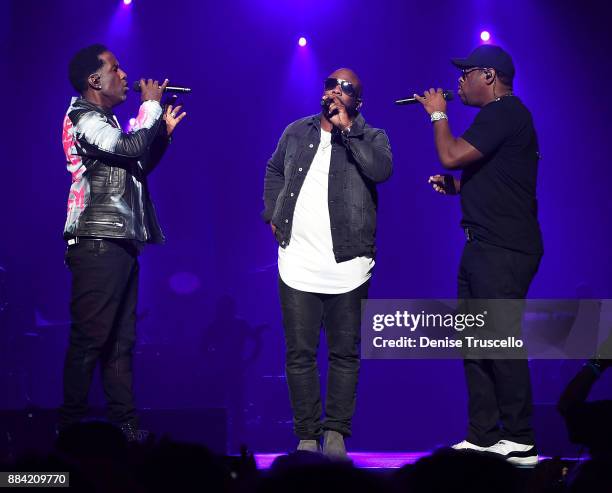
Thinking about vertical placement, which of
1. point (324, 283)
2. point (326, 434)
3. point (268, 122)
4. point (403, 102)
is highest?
point (268, 122)

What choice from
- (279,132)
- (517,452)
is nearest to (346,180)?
(517,452)

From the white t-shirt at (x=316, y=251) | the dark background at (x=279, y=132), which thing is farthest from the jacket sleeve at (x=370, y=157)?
the dark background at (x=279, y=132)

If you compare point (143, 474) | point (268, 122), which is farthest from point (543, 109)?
point (143, 474)

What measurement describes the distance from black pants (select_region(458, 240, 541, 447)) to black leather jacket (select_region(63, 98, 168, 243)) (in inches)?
64.4

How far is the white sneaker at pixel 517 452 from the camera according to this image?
11.5 feet

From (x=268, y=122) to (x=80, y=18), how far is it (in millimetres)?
1815

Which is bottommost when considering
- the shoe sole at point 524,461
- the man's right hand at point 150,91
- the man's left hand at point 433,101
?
the shoe sole at point 524,461

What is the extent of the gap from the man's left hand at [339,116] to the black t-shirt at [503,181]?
58cm

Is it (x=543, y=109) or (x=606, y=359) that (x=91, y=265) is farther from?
(x=543, y=109)

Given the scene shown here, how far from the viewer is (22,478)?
1592mm

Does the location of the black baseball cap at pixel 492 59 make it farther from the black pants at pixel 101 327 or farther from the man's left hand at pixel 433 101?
the black pants at pixel 101 327

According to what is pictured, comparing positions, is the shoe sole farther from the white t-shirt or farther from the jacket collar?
the jacket collar

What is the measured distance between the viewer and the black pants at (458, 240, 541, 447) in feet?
11.9

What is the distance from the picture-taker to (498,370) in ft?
11.9
